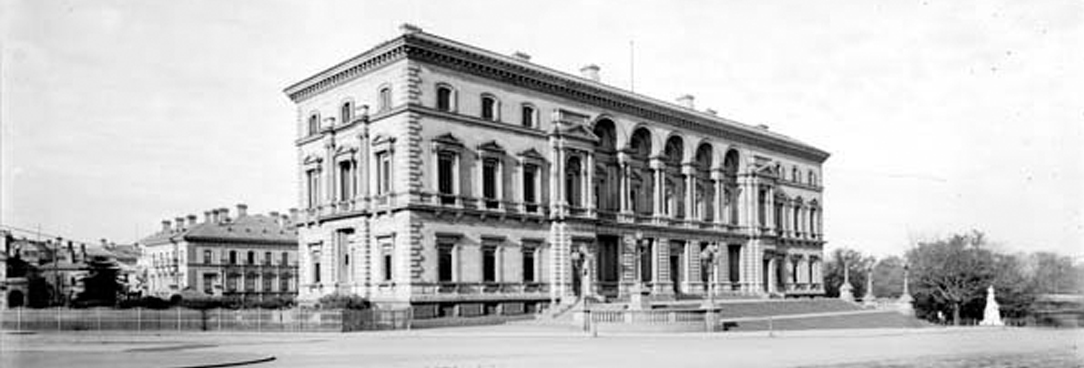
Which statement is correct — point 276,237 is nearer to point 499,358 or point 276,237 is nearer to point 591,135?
point 591,135

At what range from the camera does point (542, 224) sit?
48.9 meters

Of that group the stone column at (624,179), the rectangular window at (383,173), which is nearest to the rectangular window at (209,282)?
the stone column at (624,179)

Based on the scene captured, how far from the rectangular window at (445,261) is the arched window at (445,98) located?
18.9 feet

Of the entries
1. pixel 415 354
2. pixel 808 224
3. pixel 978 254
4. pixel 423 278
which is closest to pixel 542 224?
pixel 423 278

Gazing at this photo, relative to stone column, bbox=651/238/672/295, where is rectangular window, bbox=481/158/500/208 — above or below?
above

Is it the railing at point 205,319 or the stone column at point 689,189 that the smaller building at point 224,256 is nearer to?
the stone column at point 689,189

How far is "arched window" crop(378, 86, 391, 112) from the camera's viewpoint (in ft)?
144

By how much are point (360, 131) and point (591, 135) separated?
11.8 m

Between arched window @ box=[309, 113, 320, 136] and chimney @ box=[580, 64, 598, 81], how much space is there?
1455 centimetres

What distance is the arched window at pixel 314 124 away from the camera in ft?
161

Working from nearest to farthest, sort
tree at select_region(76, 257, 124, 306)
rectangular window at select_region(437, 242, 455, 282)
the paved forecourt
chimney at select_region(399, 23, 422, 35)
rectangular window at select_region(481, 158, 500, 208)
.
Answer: the paved forecourt → chimney at select_region(399, 23, 422, 35) → rectangular window at select_region(437, 242, 455, 282) → rectangular window at select_region(481, 158, 500, 208) → tree at select_region(76, 257, 124, 306)

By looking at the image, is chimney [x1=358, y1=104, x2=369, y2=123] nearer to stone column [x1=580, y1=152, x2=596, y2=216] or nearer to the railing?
the railing

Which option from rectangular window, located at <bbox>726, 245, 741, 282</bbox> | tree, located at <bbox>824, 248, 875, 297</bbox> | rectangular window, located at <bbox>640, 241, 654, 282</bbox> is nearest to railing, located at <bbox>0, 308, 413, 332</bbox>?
rectangular window, located at <bbox>640, 241, 654, 282</bbox>

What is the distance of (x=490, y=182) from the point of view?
46.5 metres
